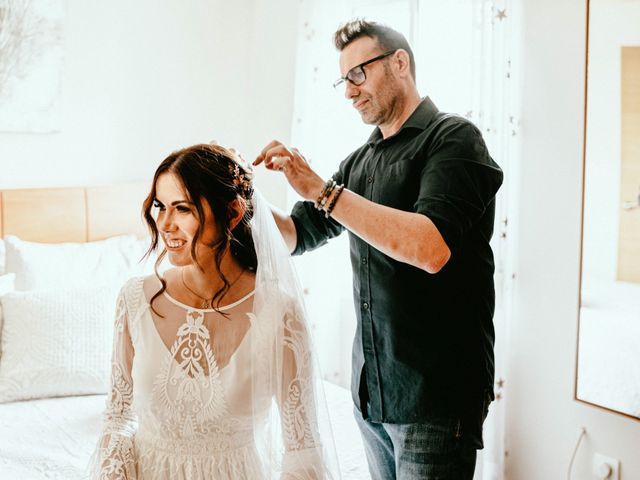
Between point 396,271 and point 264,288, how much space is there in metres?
0.34

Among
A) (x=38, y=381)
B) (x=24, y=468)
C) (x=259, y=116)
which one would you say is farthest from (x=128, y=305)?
(x=259, y=116)

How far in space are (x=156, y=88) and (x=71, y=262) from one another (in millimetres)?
1021

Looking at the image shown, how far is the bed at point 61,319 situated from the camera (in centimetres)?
190

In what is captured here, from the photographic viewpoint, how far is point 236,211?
1.45 meters

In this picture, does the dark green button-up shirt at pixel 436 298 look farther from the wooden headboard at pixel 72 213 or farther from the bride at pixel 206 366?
the wooden headboard at pixel 72 213

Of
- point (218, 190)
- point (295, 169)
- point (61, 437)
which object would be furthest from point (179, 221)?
point (61, 437)

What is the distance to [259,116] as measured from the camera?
138 inches

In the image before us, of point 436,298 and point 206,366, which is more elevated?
point 436,298

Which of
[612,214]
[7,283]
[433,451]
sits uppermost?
[612,214]

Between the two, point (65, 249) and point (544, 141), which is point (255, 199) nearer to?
point (544, 141)

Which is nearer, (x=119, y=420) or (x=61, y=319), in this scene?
(x=119, y=420)

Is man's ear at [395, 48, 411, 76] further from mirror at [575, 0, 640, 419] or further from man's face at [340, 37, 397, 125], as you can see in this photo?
mirror at [575, 0, 640, 419]

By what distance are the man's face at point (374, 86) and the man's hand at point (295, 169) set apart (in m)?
0.29

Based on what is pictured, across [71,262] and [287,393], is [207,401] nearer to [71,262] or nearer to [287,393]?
[287,393]
